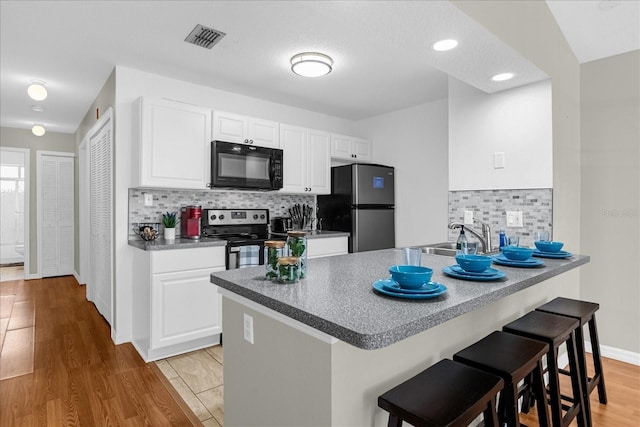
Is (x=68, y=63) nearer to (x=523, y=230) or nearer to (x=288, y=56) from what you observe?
(x=288, y=56)

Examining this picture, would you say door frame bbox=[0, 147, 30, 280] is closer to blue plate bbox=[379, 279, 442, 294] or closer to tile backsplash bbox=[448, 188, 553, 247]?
tile backsplash bbox=[448, 188, 553, 247]

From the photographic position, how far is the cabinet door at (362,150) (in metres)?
4.55

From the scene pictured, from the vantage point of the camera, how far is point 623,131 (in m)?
2.83

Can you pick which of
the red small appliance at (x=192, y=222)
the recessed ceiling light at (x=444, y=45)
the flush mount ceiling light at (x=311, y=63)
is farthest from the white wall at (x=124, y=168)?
the recessed ceiling light at (x=444, y=45)

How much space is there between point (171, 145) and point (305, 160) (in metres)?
1.47

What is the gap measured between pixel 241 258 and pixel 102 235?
1.68 meters

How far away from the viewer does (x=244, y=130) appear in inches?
137

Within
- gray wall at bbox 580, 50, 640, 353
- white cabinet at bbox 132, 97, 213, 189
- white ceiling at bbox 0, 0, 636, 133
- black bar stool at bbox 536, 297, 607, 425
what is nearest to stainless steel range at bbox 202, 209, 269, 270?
white cabinet at bbox 132, 97, 213, 189

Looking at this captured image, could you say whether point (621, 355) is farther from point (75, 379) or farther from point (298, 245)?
point (75, 379)

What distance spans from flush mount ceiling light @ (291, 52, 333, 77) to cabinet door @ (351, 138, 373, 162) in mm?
1752

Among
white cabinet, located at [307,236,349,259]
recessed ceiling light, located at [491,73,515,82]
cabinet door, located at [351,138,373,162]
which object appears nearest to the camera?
recessed ceiling light, located at [491,73,515,82]

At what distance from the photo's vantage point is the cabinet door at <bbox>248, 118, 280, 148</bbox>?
140 inches

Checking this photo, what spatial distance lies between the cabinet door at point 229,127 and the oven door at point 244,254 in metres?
1.02

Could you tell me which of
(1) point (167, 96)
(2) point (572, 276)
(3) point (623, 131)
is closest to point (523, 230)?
(2) point (572, 276)
